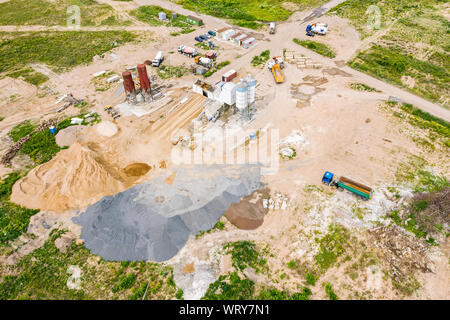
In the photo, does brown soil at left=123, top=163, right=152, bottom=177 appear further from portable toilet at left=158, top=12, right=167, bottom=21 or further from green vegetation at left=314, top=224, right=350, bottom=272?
portable toilet at left=158, top=12, right=167, bottom=21

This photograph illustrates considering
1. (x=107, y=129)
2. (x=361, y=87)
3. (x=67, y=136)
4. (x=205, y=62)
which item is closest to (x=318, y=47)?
(x=361, y=87)

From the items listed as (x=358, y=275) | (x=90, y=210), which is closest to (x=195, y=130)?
(x=90, y=210)

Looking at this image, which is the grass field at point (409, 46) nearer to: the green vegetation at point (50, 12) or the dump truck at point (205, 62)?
the dump truck at point (205, 62)

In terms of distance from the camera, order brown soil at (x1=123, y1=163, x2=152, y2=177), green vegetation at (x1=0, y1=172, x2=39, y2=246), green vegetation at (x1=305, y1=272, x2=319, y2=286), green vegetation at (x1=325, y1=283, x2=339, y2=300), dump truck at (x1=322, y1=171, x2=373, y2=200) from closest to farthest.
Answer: green vegetation at (x1=325, y1=283, x2=339, y2=300)
green vegetation at (x1=305, y1=272, x2=319, y2=286)
green vegetation at (x1=0, y1=172, x2=39, y2=246)
dump truck at (x1=322, y1=171, x2=373, y2=200)
brown soil at (x1=123, y1=163, x2=152, y2=177)

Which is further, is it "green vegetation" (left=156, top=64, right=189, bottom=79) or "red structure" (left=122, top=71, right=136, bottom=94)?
"green vegetation" (left=156, top=64, right=189, bottom=79)

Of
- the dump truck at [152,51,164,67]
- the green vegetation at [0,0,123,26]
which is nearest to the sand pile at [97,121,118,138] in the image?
the dump truck at [152,51,164,67]

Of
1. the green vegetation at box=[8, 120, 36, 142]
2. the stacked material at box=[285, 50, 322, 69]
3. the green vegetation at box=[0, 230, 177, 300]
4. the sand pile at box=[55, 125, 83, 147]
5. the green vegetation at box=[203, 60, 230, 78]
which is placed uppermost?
the stacked material at box=[285, 50, 322, 69]

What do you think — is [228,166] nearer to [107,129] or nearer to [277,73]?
[107,129]
